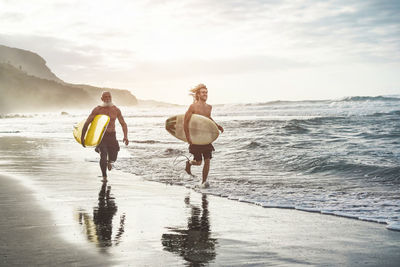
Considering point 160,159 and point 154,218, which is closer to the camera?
point 154,218

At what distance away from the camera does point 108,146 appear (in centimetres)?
931

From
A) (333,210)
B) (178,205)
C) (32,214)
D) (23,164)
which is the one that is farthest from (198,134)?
(23,164)

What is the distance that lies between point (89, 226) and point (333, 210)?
3257mm

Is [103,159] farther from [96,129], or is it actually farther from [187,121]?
[187,121]

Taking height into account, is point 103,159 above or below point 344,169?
above

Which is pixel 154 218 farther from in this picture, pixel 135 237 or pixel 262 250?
pixel 262 250

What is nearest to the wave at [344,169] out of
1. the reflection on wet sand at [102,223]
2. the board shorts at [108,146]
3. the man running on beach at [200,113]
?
the man running on beach at [200,113]

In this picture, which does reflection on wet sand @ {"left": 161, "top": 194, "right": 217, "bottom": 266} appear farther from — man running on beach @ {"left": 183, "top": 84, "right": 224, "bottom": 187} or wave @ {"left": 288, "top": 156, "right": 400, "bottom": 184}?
wave @ {"left": 288, "top": 156, "right": 400, "bottom": 184}

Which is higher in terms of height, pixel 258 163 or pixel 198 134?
pixel 198 134

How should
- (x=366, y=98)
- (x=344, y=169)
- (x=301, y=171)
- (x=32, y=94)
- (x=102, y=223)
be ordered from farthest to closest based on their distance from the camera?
(x=32, y=94) < (x=366, y=98) < (x=301, y=171) < (x=344, y=169) < (x=102, y=223)

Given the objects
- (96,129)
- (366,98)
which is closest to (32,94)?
(366,98)

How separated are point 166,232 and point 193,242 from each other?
0.47 metres

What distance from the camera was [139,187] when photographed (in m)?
7.93

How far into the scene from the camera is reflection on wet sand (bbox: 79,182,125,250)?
429cm
